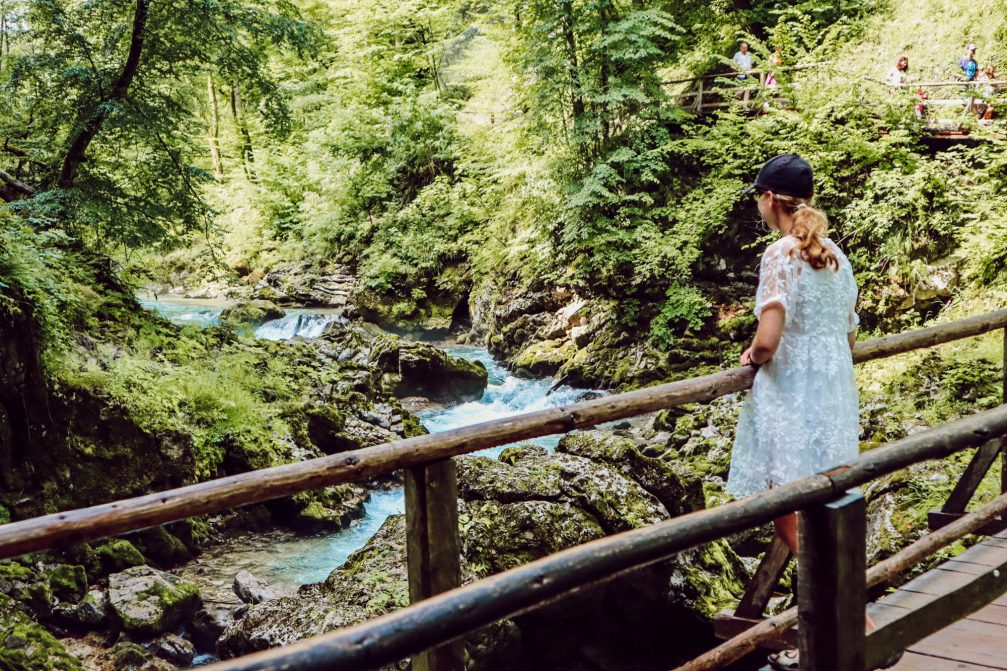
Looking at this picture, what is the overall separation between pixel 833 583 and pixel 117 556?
7.25 meters

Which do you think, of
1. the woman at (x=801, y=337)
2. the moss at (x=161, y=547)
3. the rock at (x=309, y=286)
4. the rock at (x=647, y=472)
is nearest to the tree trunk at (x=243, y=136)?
the rock at (x=309, y=286)

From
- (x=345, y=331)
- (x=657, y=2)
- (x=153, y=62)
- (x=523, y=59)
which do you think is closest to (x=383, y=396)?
(x=345, y=331)

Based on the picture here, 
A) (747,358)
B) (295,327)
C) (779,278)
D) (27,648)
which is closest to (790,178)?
(779,278)

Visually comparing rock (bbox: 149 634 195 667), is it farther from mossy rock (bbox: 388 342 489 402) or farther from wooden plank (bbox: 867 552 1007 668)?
mossy rock (bbox: 388 342 489 402)

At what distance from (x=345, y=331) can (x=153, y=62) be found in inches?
320

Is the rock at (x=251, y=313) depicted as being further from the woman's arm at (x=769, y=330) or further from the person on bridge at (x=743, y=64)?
the woman's arm at (x=769, y=330)

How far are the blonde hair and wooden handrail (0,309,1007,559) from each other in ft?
1.95

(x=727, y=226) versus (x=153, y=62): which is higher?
(x=153, y=62)

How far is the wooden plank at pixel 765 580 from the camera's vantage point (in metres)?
3.15

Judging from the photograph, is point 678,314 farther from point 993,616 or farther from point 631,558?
point 631,558

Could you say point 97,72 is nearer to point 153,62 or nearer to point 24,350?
point 153,62

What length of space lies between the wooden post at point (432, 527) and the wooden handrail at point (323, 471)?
0.23 feet

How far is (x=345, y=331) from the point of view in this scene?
56.8 ft

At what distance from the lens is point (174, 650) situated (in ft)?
19.6
